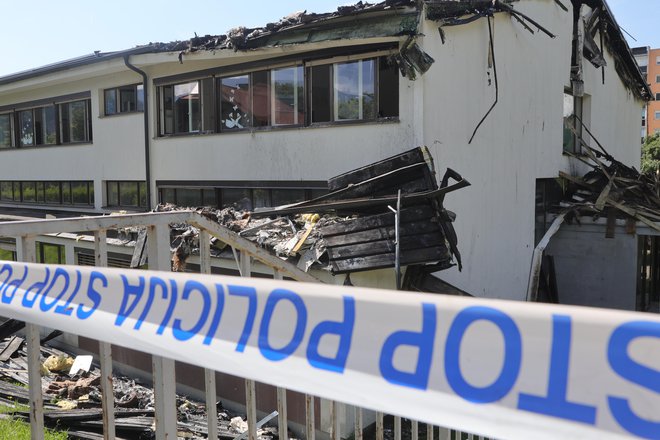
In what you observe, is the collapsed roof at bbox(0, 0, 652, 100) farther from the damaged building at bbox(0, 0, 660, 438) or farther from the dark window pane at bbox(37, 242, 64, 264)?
the dark window pane at bbox(37, 242, 64, 264)

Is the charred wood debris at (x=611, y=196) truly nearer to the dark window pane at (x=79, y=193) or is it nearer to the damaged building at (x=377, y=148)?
the damaged building at (x=377, y=148)

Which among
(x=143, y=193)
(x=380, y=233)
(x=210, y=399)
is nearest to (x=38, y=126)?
(x=143, y=193)

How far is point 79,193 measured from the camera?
14.8m

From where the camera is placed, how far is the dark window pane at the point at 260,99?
1024 cm

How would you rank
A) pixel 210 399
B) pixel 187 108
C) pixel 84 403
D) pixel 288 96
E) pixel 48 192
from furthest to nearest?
1. pixel 48 192
2. pixel 187 108
3. pixel 288 96
4. pixel 84 403
5. pixel 210 399

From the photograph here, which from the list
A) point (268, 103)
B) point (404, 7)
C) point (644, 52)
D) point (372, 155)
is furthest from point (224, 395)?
point (644, 52)

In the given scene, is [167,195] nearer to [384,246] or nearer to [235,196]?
[235,196]

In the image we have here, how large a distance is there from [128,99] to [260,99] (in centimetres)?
470

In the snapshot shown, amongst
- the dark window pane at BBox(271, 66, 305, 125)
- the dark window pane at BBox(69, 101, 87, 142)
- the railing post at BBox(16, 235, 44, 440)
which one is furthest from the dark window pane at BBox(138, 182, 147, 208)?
the railing post at BBox(16, 235, 44, 440)

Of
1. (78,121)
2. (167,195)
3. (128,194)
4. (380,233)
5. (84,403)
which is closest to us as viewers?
(84,403)

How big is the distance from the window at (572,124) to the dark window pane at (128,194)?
10684mm

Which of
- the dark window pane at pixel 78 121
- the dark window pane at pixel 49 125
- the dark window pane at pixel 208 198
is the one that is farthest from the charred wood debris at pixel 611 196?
the dark window pane at pixel 49 125

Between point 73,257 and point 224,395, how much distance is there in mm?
6018

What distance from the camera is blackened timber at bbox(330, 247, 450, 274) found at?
7168mm
